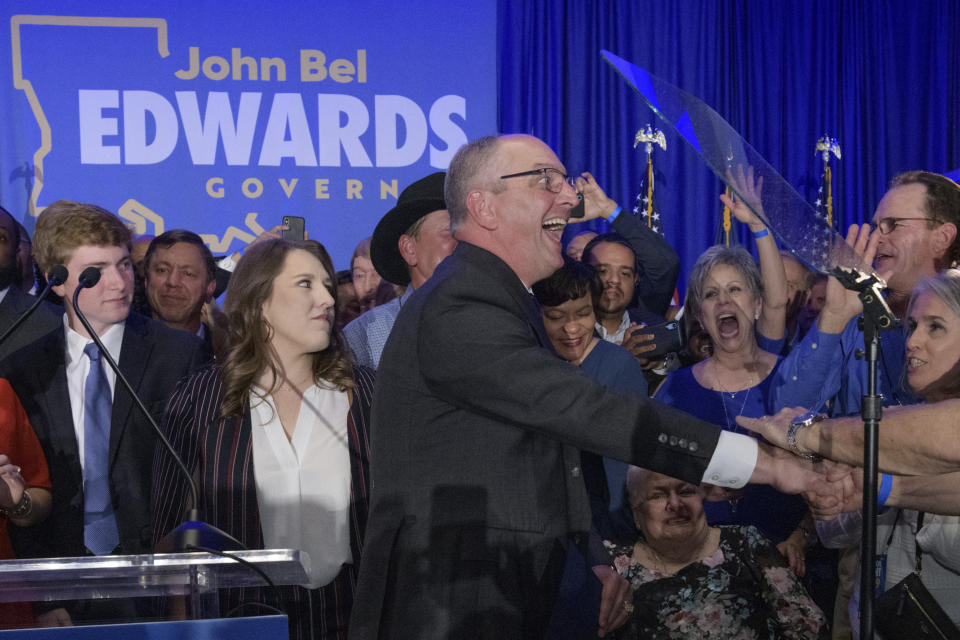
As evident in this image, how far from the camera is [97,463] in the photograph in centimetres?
307

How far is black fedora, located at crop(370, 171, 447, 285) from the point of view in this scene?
3723 millimetres

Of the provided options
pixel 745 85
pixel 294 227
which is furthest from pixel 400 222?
pixel 745 85

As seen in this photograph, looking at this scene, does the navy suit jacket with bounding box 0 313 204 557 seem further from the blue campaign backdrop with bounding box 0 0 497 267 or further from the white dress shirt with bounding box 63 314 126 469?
the blue campaign backdrop with bounding box 0 0 497 267

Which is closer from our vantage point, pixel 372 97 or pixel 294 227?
pixel 294 227

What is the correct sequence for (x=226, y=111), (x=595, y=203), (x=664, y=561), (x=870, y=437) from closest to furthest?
(x=870, y=437)
(x=664, y=561)
(x=595, y=203)
(x=226, y=111)

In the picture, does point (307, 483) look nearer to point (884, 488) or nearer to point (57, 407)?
point (57, 407)

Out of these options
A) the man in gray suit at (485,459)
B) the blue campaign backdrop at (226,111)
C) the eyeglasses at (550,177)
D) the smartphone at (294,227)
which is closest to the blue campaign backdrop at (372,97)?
the blue campaign backdrop at (226,111)

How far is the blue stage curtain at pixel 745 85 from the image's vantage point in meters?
6.74

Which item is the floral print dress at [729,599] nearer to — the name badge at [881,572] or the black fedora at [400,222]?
the name badge at [881,572]

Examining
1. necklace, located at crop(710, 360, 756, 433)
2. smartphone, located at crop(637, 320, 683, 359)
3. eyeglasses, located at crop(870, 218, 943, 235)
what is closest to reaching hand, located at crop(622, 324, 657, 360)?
smartphone, located at crop(637, 320, 683, 359)

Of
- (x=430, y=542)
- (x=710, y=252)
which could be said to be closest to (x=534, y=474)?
(x=430, y=542)

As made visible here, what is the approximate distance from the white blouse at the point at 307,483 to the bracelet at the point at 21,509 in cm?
62

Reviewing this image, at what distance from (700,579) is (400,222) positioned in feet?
5.24

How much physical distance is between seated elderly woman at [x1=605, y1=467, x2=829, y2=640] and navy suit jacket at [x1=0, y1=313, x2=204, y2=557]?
4.73 ft
